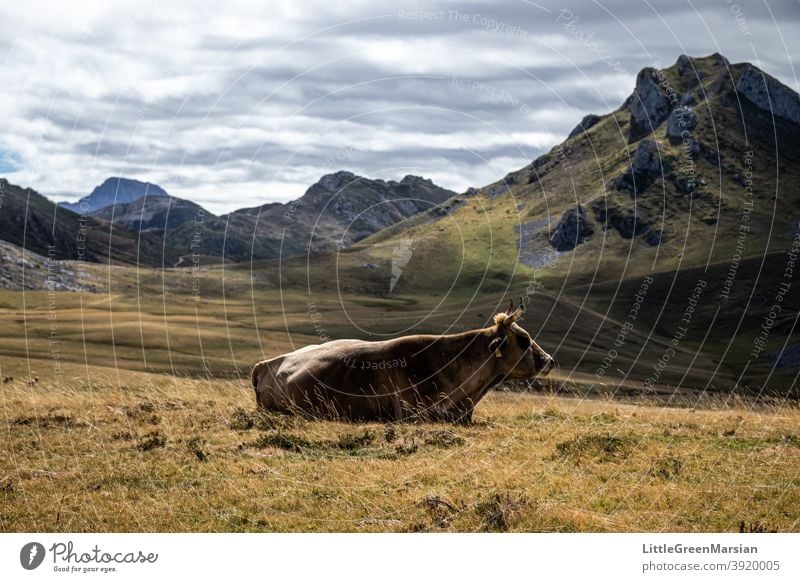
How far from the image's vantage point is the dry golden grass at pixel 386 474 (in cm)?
963

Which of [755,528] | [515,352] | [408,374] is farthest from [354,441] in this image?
[755,528]

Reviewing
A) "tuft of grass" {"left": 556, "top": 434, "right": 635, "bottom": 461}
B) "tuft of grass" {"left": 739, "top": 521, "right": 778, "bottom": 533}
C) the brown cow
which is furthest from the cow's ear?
"tuft of grass" {"left": 739, "top": 521, "right": 778, "bottom": 533}

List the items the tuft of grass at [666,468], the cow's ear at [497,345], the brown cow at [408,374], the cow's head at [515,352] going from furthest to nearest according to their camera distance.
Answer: the cow's head at [515,352] → the cow's ear at [497,345] → the brown cow at [408,374] → the tuft of grass at [666,468]

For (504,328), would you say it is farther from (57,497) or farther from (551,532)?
(57,497)

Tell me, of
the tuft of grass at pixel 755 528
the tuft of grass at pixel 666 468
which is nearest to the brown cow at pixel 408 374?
the tuft of grass at pixel 666 468

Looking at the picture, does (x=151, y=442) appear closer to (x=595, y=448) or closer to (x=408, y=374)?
(x=408, y=374)

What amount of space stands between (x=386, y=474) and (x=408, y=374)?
5691 millimetres

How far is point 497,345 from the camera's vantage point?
58.0 ft

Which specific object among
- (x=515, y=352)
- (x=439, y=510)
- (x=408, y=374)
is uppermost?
(x=515, y=352)

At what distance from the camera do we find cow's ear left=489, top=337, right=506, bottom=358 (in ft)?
57.4

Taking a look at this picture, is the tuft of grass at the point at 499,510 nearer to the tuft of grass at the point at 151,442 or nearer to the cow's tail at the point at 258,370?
the tuft of grass at the point at 151,442

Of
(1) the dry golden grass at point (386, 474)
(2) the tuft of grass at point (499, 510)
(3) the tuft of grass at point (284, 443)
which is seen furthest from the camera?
(3) the tuft of grass at point (284, 443)

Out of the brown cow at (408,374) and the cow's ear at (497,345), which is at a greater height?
the cow's ear at (497,345)
